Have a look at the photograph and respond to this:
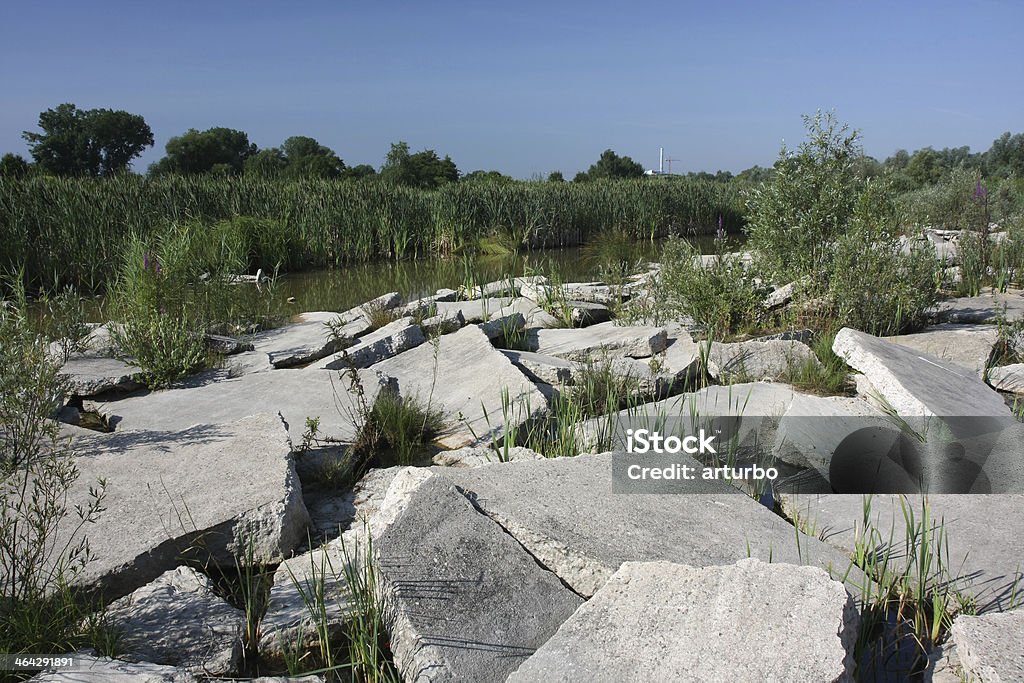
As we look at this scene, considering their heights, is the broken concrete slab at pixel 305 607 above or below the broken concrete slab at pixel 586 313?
below

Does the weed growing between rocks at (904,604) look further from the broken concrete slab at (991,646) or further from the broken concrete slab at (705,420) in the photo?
the broken concrete slab at (705,420)

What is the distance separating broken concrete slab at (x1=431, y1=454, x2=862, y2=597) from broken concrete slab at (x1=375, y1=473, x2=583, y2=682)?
0.27ft

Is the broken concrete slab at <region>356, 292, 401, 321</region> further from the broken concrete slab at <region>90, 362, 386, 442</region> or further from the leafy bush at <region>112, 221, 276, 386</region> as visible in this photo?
the broken concrete slab at <region>90, 362, 386, 442</region>

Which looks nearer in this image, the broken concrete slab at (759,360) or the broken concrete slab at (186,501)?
the broken concrete slab at (186,501)

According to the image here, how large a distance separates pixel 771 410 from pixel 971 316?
3391mm

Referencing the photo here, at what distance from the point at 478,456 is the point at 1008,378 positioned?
3.38 meters

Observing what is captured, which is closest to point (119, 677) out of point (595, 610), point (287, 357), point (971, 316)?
point (595, 610)

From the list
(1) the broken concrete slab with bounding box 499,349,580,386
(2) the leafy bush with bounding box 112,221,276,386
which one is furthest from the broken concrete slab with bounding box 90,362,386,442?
(1) the broken concrete slab with bounding box 499,349,580,386

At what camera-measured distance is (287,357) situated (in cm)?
515

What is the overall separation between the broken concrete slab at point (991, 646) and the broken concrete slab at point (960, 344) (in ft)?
10.3

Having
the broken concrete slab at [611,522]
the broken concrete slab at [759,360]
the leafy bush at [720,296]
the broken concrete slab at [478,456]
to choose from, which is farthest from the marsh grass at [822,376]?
the broken concrete slab at [478,456]

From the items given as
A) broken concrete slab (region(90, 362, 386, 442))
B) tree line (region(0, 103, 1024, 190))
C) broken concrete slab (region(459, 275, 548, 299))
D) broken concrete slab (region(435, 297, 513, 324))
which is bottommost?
broken concrete slab (region(90, 362, 386, 442))

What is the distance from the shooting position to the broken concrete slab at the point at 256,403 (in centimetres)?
375

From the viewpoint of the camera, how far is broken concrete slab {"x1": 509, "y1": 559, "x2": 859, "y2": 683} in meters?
1.67
